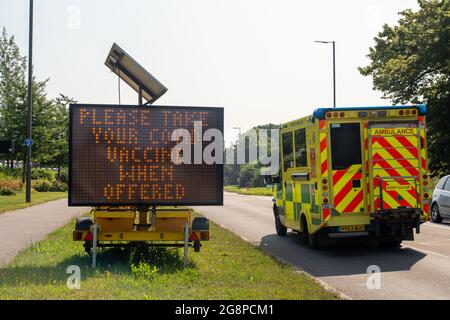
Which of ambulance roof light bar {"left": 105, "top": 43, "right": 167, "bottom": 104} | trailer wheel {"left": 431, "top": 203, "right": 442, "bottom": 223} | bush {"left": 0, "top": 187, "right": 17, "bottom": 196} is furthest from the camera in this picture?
bush {"left": 0, "top": 187, "right": 17, "bottom": 196}

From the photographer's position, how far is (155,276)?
8664 mm

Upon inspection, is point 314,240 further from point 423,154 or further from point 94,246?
point 94,246

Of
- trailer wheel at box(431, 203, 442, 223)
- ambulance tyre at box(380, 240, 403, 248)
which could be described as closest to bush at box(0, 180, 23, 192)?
trailer wheel at box(431, 203, 442, 223)

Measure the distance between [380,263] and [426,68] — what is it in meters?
24.5

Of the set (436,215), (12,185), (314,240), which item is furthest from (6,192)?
(314,240)

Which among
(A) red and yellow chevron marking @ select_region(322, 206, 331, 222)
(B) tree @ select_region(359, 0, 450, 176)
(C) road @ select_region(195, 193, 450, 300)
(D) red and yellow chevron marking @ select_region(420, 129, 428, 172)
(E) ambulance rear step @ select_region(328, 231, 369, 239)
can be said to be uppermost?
(B) tree @ select_region(359, 0, 450, 176)

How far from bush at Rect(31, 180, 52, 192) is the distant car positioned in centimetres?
3206

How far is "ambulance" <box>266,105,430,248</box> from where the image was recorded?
40.0 feet

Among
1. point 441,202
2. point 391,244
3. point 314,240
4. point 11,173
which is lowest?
point 391,244

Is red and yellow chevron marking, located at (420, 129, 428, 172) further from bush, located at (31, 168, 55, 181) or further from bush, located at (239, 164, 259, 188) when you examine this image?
bush, located at (239, 164, 259, 188)

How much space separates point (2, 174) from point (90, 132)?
1348 inches

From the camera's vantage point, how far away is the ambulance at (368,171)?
1220 centimetres

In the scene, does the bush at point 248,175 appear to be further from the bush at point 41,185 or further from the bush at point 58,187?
the bush at point 41,185
